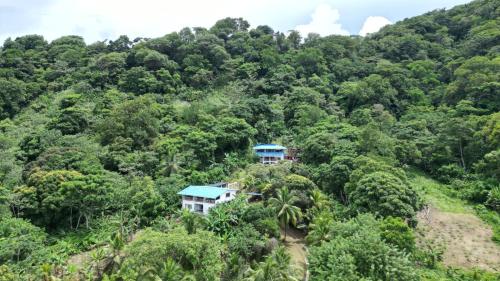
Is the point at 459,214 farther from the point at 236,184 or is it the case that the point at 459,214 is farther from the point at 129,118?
the point at 129,118

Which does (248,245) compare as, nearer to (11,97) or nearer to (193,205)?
(193,205)

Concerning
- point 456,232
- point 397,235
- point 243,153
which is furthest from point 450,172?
point 243,153

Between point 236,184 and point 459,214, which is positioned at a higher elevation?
point 236,184

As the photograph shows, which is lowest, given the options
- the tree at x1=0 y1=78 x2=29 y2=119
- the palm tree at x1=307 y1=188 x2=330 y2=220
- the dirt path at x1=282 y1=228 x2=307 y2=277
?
the dirt path at x1=282 y1=228 x2=307 y2=277

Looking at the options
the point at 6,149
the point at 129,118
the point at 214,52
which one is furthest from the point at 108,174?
the point at 214,52

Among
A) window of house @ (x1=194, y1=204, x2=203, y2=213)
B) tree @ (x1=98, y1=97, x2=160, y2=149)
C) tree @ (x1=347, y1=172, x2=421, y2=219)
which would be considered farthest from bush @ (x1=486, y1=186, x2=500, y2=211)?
tree @ (x1=98, y1=97, x2=160, y2=149)

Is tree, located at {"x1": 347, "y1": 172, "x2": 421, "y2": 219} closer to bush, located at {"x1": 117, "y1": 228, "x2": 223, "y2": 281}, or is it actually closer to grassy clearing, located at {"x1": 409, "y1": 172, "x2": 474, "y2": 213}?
grassy clearing, located at {"x1": 409, "y1": 172, "x2": 474, "y2": 213}
